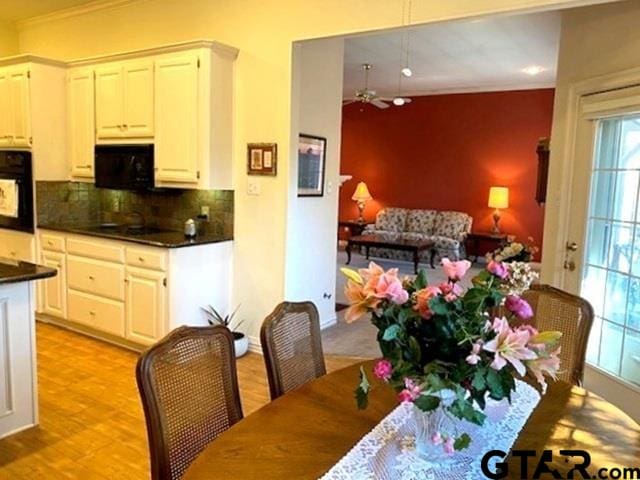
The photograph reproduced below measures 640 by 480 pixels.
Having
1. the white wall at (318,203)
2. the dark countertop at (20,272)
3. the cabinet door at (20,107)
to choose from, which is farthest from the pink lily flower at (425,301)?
the cabinet door at (20,107)

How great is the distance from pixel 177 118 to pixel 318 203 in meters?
1.42

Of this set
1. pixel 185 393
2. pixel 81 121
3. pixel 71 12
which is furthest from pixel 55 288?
pixel 185 393

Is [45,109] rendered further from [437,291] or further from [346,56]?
[437,291]

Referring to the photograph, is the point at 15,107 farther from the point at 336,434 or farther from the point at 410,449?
the point at 410,449

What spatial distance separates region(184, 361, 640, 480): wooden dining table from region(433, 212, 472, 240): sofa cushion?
6.85 meters

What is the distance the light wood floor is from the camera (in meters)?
2.47

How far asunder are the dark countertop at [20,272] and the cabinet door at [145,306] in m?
1.10

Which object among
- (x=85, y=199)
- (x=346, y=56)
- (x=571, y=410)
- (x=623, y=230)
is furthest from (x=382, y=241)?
(x=571, y=410)

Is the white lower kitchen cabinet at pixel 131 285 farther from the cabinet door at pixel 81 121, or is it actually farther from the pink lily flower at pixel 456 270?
the pink lily flower at pixel 456 270

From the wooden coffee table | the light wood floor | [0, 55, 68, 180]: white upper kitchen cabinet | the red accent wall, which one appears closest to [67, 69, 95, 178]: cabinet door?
[0, 55, 68, 180]: white upper kitchen cabinet

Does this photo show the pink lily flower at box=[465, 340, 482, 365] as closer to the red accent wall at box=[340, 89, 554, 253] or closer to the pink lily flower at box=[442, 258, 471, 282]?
the pink lily flower at box=[442, 258, 471, 282]

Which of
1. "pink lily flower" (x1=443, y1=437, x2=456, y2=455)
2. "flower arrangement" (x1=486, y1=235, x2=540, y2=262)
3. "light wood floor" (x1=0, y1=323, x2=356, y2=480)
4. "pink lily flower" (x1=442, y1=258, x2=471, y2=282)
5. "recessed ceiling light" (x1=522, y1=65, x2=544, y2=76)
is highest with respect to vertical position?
"recessed ceiling light" (x1=522, y1=65, x2=544, y2=76)

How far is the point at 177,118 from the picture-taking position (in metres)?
3.99

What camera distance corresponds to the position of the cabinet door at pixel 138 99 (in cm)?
412
